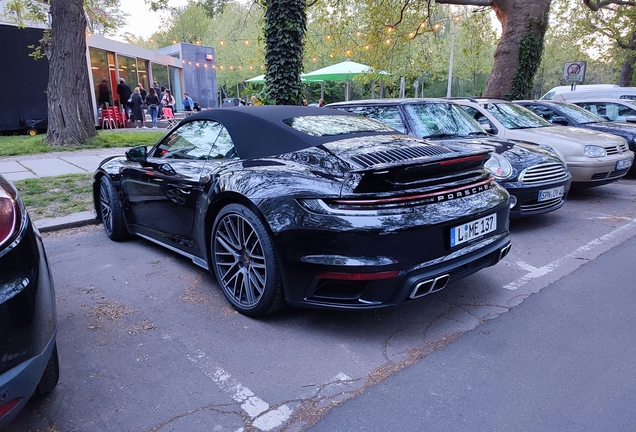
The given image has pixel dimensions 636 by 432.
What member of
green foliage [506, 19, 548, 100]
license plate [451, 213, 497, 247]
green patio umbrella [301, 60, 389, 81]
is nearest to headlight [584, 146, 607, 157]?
license plate [451, 213, 497, 247]

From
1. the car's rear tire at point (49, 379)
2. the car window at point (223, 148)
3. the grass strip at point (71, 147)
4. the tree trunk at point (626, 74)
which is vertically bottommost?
the car's rear tire at point (49, 379)

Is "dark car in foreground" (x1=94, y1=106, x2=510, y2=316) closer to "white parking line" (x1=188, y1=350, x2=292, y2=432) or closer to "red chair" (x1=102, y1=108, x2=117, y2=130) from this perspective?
"white parking line" (x1=188, y1=350, x2=292, y2=432)

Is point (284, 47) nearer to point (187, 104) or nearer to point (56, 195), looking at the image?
point (56, 195)

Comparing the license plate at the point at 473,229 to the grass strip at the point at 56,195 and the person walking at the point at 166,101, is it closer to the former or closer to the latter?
the grass strip at the point at 56,195

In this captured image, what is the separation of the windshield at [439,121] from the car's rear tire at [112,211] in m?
3.55

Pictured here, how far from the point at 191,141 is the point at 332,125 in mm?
1254

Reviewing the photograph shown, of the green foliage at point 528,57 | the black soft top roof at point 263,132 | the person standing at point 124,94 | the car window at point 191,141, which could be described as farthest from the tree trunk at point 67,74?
the green foliage at point 528,57

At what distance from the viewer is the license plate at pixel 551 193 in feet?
16.9

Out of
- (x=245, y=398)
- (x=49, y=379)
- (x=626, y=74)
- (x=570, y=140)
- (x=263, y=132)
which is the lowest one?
(x=245, y=398)

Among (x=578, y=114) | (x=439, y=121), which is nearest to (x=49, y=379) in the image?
(x=439, y=121)

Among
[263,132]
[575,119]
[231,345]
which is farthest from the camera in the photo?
[575,119]

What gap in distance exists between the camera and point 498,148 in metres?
5.53

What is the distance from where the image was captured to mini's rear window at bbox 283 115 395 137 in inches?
135

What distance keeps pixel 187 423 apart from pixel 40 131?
16.8m
